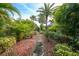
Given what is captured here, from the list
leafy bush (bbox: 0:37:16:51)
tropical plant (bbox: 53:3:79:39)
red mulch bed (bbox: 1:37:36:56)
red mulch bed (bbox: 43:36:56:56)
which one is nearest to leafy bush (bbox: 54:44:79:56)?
red mulch bed (bbox: 43:36:56:56)

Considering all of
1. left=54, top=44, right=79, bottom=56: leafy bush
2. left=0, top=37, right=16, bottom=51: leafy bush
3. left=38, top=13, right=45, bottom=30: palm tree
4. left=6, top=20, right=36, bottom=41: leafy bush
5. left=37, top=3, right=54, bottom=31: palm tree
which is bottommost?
left=54, top=44, right=79, bottom=56: leafy bush

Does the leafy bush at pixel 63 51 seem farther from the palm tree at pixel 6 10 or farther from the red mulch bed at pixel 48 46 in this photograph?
the palm tree at pixel 6 10

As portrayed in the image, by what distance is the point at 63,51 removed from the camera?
2.27 m

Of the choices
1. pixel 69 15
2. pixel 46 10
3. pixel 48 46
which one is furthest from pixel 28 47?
pixel 69 15

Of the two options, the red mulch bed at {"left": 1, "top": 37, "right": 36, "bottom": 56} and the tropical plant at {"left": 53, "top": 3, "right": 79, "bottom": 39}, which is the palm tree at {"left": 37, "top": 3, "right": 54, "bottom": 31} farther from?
the red mulch bed at {"left": 1, "top": 37, "right": 36, "bottom": 56}

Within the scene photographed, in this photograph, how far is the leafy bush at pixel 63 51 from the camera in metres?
2.27

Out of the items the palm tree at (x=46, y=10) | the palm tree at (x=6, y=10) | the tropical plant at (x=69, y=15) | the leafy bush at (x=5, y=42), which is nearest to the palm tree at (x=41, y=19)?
the palm tree at (x=46, y=10)

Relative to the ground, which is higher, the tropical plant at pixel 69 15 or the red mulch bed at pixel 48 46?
the tropical plant at pixel 69 15

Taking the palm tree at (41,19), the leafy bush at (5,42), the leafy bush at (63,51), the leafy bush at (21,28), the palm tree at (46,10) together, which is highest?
the palm tree at (46,10)

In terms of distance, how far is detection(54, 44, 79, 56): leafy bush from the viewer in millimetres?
2270

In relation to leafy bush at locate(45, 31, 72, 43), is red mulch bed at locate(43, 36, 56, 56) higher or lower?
lower

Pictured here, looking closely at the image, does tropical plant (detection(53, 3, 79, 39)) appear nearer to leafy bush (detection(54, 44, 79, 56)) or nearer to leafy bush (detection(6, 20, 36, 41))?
leafy bush (detection(54, 44, 79, 56))

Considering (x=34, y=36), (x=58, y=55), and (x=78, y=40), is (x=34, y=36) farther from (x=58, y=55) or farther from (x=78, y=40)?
(x=78, y=40)

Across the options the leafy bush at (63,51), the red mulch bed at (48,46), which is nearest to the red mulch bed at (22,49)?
the red mulch bed at (48,46)
